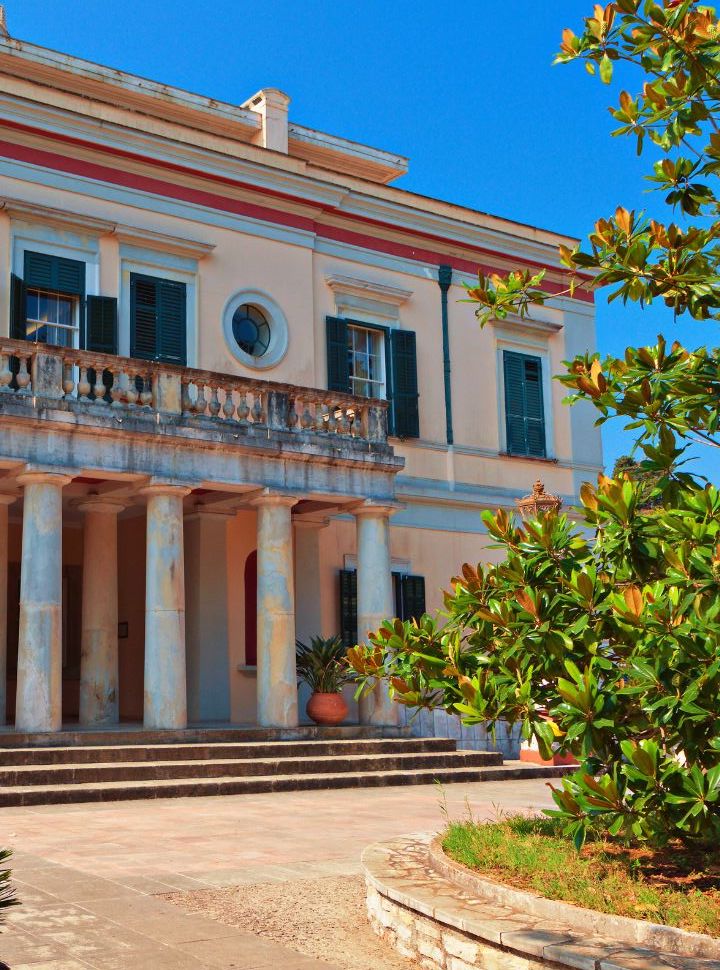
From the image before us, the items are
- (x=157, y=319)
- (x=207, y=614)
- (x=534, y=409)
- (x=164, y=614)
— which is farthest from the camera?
(x=534, y=409)

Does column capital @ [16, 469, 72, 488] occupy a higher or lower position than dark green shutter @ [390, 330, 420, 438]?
lower

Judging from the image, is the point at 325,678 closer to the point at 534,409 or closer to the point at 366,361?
the point at 366,361

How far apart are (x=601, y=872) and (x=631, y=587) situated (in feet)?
4.97

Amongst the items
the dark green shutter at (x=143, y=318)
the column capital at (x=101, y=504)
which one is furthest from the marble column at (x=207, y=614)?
the dark green shutter at (x=143, y=318)

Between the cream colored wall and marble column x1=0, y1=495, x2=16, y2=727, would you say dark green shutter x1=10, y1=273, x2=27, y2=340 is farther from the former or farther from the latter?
marble column x1=0, y1=495, x2=16, y2=727

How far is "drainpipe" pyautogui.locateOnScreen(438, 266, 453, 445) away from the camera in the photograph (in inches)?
875

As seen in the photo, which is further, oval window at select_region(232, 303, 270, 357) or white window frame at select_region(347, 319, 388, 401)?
white window frame at select_region(347, 319, 388, 401)

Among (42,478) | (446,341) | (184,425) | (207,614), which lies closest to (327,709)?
(207,614)

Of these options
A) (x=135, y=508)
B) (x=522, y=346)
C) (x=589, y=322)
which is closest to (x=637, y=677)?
(x=135, y=508)

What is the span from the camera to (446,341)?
2264 centimetres

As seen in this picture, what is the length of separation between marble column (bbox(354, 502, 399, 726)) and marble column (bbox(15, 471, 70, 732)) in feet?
15.6

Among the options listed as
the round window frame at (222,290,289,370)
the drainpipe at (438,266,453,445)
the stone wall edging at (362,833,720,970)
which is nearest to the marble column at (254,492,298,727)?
the round window frame at (222,290,289,370)

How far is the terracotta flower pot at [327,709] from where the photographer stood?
680 inches

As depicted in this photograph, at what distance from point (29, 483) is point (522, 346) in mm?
12070
